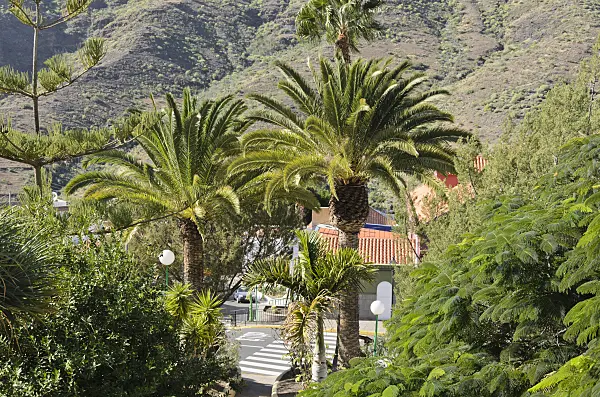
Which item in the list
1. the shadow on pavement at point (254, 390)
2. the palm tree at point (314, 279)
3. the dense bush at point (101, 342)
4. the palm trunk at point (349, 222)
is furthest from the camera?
the shadow on pavement at point (254, 390)

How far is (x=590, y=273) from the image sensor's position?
5070mm

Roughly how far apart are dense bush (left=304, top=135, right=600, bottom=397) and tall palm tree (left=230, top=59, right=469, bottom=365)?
7.40 m

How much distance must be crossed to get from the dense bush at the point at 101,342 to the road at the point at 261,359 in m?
4.96

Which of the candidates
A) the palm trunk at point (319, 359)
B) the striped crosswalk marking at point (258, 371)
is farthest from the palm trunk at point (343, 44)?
the striped crosswalk marking at point (258, 371)

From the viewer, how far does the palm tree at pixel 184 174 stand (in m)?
15.6

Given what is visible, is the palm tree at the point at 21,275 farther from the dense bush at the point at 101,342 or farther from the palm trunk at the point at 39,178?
the palm trunk at the point at 39,178

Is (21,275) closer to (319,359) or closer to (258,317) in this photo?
(319,359)

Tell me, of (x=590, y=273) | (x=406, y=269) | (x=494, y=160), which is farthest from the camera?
(x=406, y=269)

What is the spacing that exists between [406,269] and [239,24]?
70568 mm

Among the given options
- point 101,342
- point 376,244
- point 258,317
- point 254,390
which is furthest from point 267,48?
point 101,342

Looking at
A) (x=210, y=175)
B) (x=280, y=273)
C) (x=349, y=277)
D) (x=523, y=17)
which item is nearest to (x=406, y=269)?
(x=349, y=277)

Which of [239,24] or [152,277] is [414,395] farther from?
[239,24]

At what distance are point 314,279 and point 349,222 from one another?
286cm

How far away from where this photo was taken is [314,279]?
12.4 m
